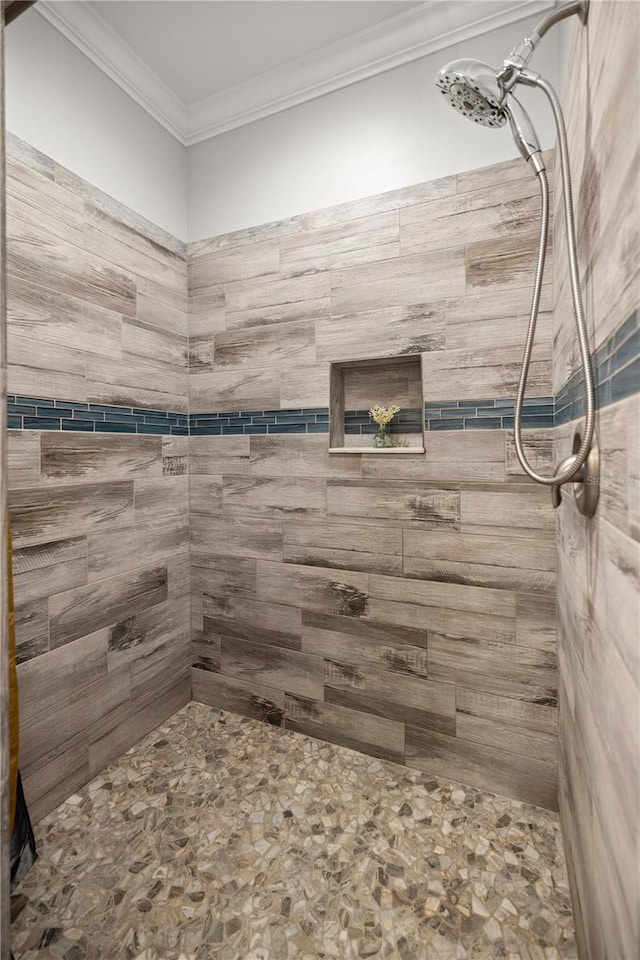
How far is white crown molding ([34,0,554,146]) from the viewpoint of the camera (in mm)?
1593

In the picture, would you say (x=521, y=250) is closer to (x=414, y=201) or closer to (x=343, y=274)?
(x=414, y=201)

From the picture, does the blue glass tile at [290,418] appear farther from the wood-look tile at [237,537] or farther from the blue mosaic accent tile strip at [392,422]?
the wood-look tile at [237,537]

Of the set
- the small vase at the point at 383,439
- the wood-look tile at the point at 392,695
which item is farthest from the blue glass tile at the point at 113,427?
the wood-look tile at the point at 392,695

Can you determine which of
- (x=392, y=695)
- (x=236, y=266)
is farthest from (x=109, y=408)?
(x=392, y=695)

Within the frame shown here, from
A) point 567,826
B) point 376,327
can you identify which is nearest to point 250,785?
point 567,826

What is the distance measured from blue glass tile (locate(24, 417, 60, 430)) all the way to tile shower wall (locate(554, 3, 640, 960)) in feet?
5.06

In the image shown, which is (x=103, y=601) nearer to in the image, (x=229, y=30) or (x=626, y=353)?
(x=626, y=353)

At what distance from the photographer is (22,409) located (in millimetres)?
1497

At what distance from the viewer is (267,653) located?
6.70 feet

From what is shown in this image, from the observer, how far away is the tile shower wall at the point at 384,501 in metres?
1.60

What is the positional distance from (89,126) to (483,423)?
5.69ft

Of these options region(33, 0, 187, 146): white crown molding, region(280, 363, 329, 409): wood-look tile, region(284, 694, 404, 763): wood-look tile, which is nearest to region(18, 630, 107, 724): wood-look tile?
region(284, 694, 404, 763): wood-look tile

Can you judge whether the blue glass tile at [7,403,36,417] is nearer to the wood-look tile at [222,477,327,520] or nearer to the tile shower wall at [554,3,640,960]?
the wood-look tile at [222,477,327,520]

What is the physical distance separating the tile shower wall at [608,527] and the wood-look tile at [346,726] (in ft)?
2.29
